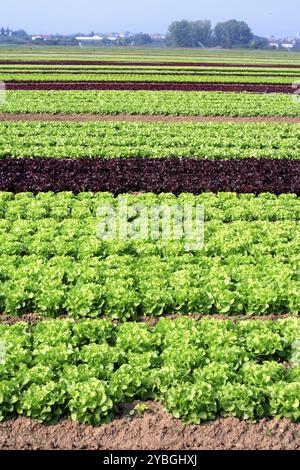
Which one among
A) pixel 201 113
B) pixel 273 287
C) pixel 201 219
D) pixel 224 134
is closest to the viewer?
pixel 273 287

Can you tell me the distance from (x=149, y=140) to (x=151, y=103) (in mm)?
10782

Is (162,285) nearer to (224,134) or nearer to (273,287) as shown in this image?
(273,287)

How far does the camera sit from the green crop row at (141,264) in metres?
9.23

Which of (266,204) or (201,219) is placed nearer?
(201,219)

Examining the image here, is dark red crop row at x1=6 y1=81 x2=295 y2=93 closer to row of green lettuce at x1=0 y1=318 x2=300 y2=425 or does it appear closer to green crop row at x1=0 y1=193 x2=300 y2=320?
green crop row at x1=0 y1=193 x2=300 y2=320

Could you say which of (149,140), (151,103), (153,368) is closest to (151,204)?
(153,368)

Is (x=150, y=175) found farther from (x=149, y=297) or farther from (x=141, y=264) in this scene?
(x=149, y=297)

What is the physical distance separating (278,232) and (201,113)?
1954 centimetres

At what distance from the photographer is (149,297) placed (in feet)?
30.1

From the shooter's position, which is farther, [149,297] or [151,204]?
[151,204]
